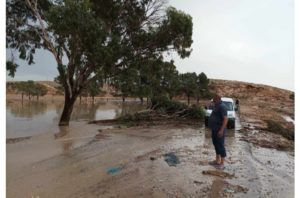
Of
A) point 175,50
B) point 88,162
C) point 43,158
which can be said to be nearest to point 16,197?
point 88,162

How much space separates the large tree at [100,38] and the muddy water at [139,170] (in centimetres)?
665

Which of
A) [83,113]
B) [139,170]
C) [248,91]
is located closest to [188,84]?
[83,113]

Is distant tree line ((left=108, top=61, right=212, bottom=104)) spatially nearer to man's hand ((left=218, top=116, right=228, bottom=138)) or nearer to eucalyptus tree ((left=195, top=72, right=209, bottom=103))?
man's hand ((left=218, top=116, right=228, bottom=138))

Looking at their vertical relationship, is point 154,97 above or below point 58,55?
below

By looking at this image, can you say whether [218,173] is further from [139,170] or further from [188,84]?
[188,84]

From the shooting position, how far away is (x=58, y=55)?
72.9 feet

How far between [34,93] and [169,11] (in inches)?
3545

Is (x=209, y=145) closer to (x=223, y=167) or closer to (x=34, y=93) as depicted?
(x=223, y=167)

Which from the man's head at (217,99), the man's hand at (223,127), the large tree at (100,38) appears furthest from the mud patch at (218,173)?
the large tree at (100,38)

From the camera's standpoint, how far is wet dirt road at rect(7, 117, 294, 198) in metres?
7.31

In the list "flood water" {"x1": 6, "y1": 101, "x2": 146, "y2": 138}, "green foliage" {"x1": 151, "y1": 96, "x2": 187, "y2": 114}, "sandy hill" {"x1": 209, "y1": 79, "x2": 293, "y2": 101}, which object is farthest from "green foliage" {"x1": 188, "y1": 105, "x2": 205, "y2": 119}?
"sandy hill" {"x1": 209, "y1": 79, "x2": 293, "y2": 101}

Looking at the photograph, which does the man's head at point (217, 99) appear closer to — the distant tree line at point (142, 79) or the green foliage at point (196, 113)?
the distant tree line at point (142, 79)

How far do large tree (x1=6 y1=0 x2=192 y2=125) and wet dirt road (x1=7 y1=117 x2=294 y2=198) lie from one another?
22.4ft

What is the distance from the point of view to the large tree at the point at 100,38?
1952 cm
